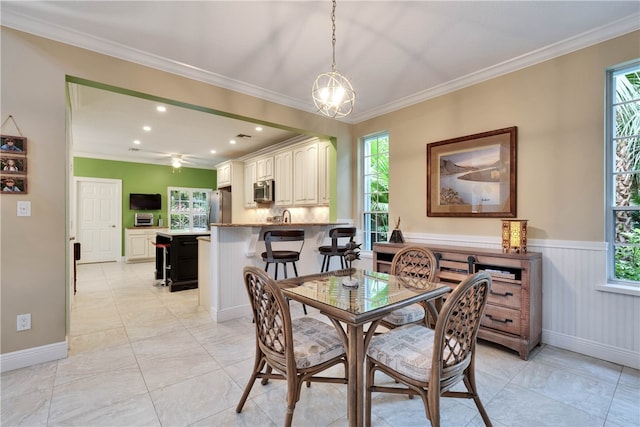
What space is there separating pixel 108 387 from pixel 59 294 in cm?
98

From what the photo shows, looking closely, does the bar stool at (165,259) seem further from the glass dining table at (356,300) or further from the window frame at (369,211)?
the glass dining table at (356,300)

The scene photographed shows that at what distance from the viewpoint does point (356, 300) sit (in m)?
1.55

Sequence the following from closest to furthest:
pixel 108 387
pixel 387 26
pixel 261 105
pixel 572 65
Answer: pixel 108 387 → pixel 387 26 → pixel 572 65 → pixel 261 105

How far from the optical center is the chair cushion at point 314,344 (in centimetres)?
156

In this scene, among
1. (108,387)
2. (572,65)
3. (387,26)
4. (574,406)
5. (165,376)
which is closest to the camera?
(574,406)

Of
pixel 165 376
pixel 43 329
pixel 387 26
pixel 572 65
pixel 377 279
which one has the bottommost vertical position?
pixel 165 376

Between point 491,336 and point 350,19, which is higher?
point 350,19

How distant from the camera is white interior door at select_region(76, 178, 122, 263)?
282 inches

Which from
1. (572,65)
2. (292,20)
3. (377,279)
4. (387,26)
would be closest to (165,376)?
(377,279)

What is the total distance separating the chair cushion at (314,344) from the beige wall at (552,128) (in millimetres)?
2265

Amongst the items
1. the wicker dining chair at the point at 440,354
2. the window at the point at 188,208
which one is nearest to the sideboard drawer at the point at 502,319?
the wicker dining chair at the point at 440,354

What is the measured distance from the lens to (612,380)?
84.2 inches

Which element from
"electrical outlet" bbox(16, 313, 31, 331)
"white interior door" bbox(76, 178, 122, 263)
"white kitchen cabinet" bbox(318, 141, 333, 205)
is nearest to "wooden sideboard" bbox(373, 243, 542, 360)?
"white kitchen cabinet" bbox(318, 141, 333, 205)

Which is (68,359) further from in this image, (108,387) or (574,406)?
(574,406)
